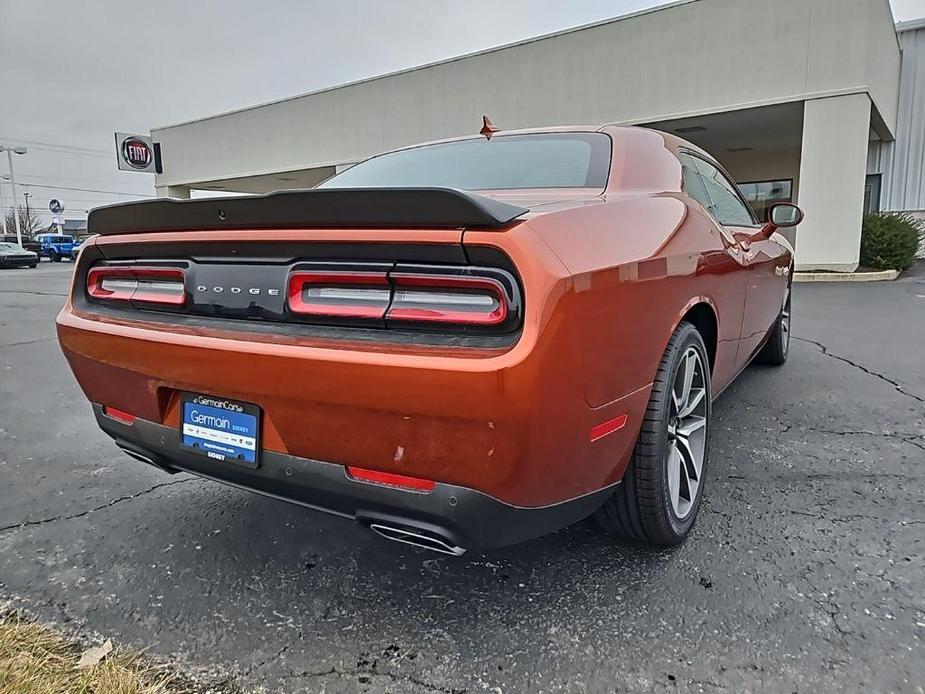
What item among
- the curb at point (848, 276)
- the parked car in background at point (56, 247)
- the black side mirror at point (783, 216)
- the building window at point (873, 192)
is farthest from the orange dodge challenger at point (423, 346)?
the parked car in background at point (56, 247)

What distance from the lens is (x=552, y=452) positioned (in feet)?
4.78

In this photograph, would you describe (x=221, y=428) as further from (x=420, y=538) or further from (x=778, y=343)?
(x=778, y=343)

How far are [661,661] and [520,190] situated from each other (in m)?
1.44

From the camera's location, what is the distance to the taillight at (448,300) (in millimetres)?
1410

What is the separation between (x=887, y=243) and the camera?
40.0ft

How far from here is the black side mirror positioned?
12.2ft

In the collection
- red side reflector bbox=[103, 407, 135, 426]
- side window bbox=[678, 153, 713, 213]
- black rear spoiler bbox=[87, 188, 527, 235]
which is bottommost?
red side reflector bbox=[103, 407, 135, 426]

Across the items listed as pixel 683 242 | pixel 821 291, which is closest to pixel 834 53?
pixel 821 291

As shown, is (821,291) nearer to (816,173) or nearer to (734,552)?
(816,173)

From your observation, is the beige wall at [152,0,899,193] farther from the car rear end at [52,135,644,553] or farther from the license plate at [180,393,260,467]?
the license plate at [180,393,260,467]

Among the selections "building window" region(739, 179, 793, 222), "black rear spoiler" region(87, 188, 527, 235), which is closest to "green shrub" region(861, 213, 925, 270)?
"building window" region(739, 179, 793, 222)

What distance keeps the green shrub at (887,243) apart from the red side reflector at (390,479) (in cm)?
1369

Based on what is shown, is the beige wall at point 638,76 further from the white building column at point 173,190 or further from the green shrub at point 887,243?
the white building column at point 173,190

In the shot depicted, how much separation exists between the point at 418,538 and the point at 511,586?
22.0 inches
